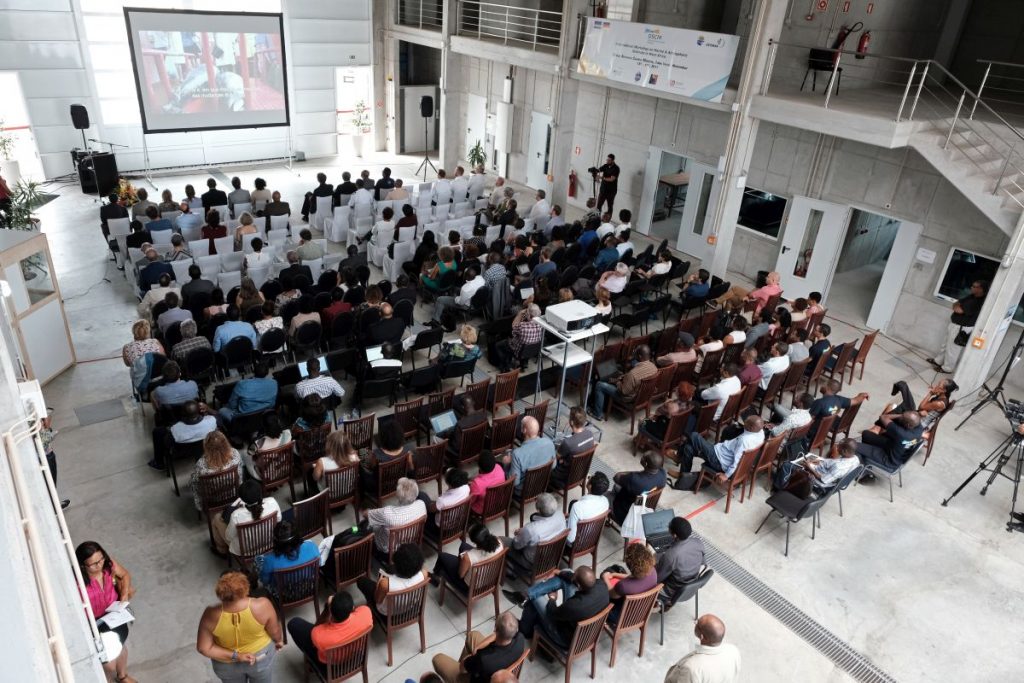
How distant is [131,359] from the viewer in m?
7.68

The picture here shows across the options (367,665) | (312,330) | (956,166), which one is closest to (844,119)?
(956,166)

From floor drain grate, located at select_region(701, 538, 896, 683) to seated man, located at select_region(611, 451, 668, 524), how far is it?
0.99 m

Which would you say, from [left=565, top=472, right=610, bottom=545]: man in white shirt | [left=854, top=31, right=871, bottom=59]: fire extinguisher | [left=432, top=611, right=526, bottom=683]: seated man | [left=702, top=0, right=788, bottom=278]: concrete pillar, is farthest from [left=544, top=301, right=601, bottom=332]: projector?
[left=854, top=31, right=871, bottom=59]: fire extinguisher

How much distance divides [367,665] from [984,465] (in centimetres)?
697

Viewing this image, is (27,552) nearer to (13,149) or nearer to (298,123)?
(13,149)

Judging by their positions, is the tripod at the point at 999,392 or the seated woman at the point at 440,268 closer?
the tripod at the point at 999,392

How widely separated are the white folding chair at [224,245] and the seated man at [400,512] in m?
6.99

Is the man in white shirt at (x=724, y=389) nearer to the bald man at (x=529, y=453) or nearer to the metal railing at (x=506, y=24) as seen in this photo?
the bald man at (x=529, y=453)

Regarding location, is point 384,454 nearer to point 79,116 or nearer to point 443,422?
point 443,422

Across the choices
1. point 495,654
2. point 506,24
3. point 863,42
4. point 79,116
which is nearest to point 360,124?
point 506,24

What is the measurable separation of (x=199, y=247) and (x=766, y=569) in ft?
30.3

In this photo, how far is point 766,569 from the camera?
6605mm

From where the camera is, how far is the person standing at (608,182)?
1520 centimetres

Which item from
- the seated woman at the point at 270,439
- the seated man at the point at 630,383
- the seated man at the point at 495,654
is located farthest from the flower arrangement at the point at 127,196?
the seated man at the point at 495,654
